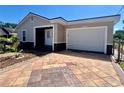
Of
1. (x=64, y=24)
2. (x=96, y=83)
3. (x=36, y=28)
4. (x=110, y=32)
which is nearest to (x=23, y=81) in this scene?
(x=96, y=83)

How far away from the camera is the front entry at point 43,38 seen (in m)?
14.4

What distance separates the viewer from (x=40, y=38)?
1481 cm

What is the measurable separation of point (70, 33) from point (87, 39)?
194 cm

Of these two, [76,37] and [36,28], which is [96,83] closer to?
[76,37]

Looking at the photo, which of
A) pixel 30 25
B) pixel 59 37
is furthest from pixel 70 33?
pixel 30 25

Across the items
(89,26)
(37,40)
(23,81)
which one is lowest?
(23,81)

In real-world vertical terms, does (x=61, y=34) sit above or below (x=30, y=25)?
below

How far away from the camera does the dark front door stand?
47.6 ft

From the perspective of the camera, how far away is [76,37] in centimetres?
1266

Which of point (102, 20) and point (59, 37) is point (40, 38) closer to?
point (59, 37)

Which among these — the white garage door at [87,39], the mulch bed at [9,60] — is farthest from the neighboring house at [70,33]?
the mulch bed at [9,60]

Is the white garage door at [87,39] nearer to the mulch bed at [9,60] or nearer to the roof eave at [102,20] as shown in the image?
the roof eave at [102,20]

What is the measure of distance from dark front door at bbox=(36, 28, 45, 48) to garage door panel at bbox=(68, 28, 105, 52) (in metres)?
3.45
